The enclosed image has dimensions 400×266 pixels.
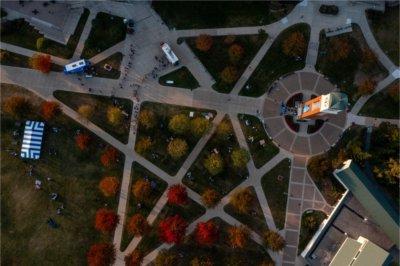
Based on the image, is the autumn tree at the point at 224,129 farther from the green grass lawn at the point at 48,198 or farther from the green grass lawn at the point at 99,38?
the green grass lawn at the point at 99,38

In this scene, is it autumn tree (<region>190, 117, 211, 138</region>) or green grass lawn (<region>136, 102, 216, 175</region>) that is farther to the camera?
green grass lawn (<region>136, 102, 216, 175</region>)

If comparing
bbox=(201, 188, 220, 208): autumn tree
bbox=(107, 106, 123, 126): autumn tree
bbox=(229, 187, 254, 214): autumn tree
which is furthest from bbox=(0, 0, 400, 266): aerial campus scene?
bbox=(201, 188, 220, 208): autumn tree

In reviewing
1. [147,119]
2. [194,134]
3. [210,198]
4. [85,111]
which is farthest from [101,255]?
[194,134]

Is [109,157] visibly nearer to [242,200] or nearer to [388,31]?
[242,200]

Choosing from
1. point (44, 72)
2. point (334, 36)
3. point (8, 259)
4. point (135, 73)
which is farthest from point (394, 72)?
point (8, 259)

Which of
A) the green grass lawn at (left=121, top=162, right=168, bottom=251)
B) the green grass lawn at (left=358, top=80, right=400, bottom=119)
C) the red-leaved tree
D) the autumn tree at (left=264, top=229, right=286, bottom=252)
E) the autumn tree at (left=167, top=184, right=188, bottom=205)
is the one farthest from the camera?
the green grass lawn at (left=358, top=80, right=400, bottom=119)

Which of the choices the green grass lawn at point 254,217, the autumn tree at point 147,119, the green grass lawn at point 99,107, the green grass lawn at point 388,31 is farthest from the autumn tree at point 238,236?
the green grass lawn at point 388,31

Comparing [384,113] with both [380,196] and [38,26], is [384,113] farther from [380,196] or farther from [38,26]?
[38,26]

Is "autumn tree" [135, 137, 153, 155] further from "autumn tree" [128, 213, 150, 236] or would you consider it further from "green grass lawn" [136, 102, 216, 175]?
"autumn tree" [128, 213, 150, 236]
